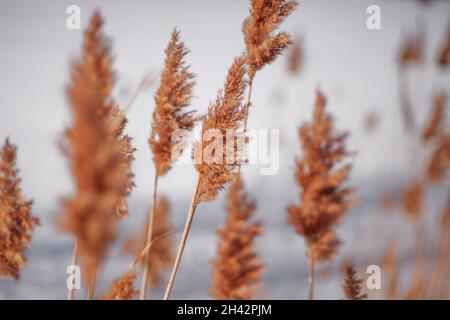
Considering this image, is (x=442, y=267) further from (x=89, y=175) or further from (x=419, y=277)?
→ (x=89, y=175)

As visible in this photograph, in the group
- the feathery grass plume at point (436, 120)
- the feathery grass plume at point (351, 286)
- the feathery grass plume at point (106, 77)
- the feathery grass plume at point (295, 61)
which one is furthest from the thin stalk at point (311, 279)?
the feathery grass plume at point (295, 61)

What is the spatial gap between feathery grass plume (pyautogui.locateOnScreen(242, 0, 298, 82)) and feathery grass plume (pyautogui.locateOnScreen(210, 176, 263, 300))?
1.15 meters

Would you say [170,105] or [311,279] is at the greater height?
[170,105]

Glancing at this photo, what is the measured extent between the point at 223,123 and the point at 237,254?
155 centimetres

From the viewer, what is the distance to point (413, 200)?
5.29 m

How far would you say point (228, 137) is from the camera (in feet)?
5.81

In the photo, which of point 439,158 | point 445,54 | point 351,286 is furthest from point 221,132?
point 439,158

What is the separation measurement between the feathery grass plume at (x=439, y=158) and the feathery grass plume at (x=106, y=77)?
15.1 ft

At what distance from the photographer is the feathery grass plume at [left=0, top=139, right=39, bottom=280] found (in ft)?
6.64

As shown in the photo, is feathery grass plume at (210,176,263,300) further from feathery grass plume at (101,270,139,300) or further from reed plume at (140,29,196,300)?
feathery grass plume at (101,270,139,300)

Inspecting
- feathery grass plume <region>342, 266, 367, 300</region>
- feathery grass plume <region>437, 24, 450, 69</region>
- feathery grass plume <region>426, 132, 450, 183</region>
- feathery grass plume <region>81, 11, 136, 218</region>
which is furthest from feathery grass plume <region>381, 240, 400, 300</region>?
feathery grass plume <region>81, 11, 136, 218</region>

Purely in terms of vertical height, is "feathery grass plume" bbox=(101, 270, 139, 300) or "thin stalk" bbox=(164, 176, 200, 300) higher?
"thin stalk" bbox=(164, 176, 200, 300)
